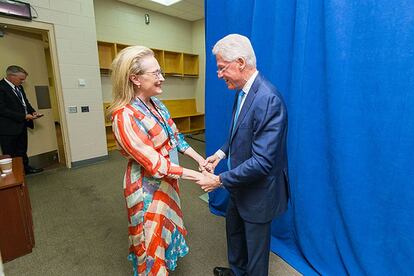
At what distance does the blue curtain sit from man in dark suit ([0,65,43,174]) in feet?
9.98

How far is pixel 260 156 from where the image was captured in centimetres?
101

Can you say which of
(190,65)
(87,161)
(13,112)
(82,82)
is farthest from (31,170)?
(190,65)

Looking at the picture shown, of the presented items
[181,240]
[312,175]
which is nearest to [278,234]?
[312,175]

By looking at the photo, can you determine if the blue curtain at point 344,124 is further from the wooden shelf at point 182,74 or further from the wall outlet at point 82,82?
the wooden shelf at point 182,74

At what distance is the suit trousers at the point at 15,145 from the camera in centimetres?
311

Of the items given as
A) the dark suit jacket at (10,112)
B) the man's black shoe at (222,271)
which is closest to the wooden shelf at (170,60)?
the dark suit jacket at (10,112)

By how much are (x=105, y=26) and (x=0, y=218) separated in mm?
4073

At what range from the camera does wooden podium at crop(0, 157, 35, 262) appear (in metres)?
1.65

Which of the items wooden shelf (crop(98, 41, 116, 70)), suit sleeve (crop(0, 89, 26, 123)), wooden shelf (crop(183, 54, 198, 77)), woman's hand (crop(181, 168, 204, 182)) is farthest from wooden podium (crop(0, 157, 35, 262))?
wooden shelf (crop(183, 54, 198, 77))

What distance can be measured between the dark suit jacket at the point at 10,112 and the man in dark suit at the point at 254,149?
3.23 metres

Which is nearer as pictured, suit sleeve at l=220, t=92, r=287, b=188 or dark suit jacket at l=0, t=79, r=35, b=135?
suit sleeve at l=220, t=92, r=287, b=188

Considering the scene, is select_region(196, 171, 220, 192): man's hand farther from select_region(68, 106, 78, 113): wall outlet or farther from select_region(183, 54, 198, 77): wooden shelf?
select_region(183, 54, 198, 77): wooden shelf

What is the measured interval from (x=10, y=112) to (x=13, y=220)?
201 cm

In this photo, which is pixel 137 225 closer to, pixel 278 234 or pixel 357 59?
pixel 278 234
